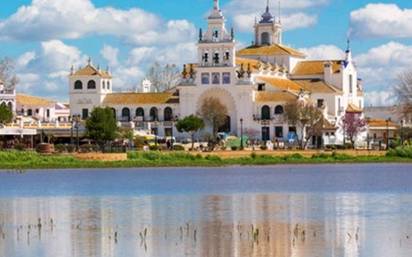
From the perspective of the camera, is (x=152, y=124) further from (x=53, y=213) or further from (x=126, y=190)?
(x=53, y=213)

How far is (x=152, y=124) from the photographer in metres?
128

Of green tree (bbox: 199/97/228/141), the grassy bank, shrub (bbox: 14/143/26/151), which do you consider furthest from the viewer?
green tree (bbox: 199/97/228/141)

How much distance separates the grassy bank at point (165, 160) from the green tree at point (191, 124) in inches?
1018

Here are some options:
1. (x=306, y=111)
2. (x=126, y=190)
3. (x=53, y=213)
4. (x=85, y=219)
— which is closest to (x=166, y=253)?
(x=85, y=219)

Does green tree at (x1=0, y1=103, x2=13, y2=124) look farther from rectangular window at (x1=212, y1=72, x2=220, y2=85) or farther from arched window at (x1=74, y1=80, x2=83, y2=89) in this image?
rectangular window at (x1=212, y1=72, x2=220, y2=85)

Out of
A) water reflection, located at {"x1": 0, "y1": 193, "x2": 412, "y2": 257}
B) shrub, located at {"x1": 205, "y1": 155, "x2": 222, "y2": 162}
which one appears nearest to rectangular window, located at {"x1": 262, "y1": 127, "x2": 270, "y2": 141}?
shrub, located at {"x1": 205, "y1": 155, "x2": 222, "y2": 162}

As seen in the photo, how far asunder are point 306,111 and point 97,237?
83617 millimetres

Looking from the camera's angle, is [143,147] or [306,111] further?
[306,111]

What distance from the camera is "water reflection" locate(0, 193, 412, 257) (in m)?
33.6

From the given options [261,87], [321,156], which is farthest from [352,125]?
[321,156]

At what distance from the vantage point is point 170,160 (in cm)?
9088

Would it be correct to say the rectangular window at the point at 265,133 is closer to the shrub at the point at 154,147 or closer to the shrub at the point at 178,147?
the shrub at the point at 178,147

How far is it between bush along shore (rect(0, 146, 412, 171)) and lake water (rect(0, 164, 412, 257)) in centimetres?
1190

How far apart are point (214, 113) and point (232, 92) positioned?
4514 millimetres
